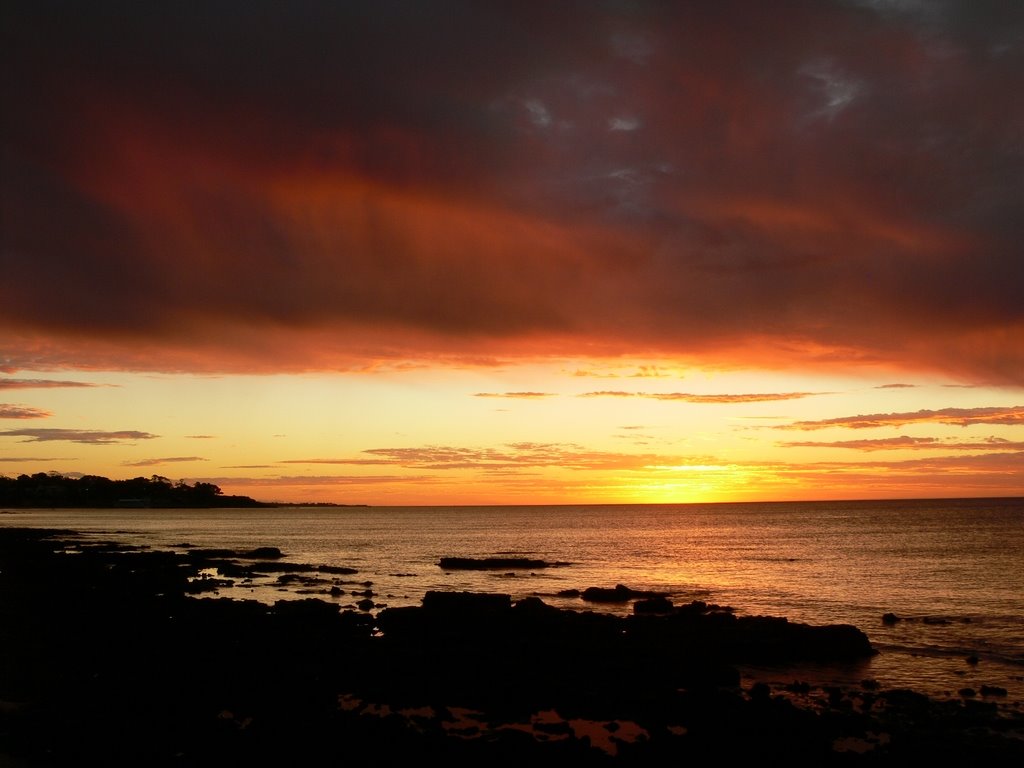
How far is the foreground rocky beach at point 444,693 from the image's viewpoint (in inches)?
815

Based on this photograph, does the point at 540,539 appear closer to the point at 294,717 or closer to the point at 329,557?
the point at 329,557

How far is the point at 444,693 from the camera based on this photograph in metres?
26.7

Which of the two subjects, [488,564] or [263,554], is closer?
[488,564]

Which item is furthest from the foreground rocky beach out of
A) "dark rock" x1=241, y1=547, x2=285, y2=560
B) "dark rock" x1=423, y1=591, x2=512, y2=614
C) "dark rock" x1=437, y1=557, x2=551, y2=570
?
"dark rock" x1=241, y1=547, x2=285, y2=560

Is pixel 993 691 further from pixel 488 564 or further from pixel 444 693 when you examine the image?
pixel 488 564

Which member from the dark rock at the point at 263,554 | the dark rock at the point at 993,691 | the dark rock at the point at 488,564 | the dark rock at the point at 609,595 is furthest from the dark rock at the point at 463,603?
the dark rock at the point at 263,554

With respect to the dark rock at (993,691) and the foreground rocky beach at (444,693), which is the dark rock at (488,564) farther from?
the dark rock at (993,691)

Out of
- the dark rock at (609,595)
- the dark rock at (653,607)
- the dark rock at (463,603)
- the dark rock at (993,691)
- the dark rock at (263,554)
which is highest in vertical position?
the dark rock at (463,603)

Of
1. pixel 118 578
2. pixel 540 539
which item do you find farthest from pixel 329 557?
pixel 540 539

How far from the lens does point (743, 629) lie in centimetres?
3722

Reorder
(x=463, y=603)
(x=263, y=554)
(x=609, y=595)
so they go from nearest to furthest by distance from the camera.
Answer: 1. (x=463, y=603)
2. (x=609, y=595)
3. (x=263, y=554)

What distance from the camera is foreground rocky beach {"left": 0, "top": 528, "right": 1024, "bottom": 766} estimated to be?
2070cm

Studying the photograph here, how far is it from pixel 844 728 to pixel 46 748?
21945 millimetres

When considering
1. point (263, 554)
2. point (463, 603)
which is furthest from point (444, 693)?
point (263, 554)
